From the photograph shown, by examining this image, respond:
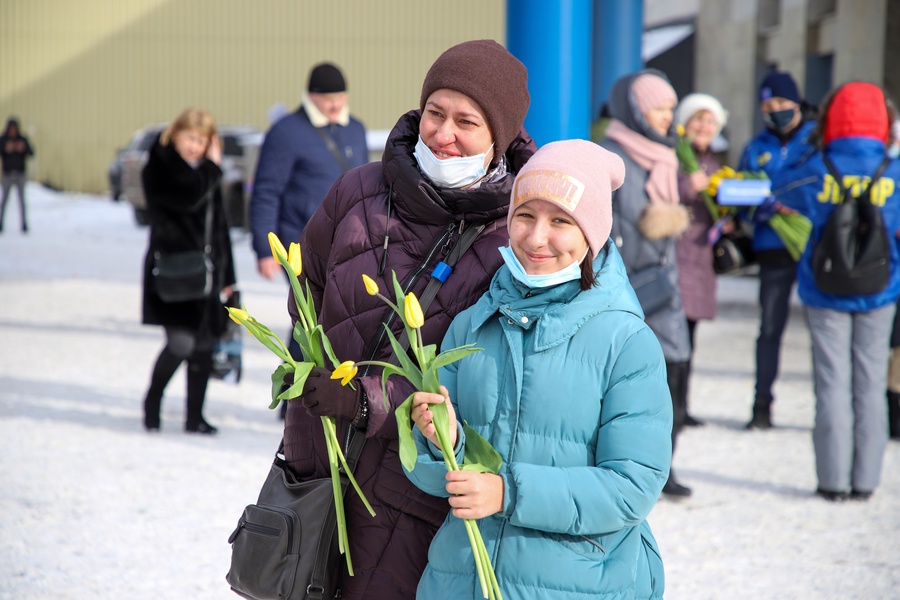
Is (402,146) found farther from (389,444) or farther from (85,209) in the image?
(85,209)

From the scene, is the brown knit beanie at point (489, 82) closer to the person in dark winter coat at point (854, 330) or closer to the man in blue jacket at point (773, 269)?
→ the person in dark winter coat at point (854, 330)

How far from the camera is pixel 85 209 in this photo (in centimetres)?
2406

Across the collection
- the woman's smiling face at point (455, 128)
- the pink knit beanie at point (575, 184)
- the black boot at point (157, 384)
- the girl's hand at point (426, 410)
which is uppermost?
the woman's smiling face at point (455, 128)

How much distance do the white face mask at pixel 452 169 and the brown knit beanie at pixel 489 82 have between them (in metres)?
0.08

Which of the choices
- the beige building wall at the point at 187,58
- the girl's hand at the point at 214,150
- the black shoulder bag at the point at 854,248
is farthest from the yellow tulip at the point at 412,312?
the beige building wall at the point at 187,58

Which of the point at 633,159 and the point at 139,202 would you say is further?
the point at 139,202

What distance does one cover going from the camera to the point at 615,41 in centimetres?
1198

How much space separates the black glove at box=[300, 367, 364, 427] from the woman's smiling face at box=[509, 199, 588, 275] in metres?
0.46

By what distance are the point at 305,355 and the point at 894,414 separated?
5490mm

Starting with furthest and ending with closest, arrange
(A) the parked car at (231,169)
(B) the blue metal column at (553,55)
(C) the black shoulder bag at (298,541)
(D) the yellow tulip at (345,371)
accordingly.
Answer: (A) the parked car at (231,169) → (B) the blue metal column at (553,55) → (C) the black shoulder bag at (298,541) → (D) the yellow tulip at (345,371)

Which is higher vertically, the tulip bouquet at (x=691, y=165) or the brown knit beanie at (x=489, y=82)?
the brown knit beanie at (x=489, y=82)

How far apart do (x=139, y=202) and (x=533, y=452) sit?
18647 millimetres

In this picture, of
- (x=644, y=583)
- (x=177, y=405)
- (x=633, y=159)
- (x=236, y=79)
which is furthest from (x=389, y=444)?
(x=236, y=79)

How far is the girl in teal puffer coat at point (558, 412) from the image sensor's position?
7.04 ft
